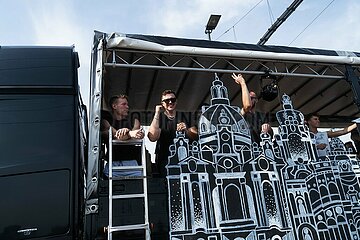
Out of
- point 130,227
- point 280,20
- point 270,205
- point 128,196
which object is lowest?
point 130,227

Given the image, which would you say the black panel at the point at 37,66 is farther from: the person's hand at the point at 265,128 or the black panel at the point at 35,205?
A: the person's hand at the point at 265,128

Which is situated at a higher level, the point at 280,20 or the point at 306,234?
the point at 280,20

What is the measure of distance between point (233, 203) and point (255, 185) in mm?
284

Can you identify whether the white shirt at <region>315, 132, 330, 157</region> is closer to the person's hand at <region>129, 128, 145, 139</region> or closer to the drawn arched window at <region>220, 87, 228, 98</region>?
the drawn arched window at <region>220, 87, 228, 98</region>

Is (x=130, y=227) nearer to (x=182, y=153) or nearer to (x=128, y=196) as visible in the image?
(x=128, y=196)

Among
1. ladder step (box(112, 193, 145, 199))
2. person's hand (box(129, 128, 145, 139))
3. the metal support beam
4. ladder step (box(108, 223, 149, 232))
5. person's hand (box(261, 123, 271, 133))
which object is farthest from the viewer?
the metal support beam

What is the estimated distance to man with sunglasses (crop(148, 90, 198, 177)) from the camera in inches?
115

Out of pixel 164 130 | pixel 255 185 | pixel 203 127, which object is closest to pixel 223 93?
pixel 203 127

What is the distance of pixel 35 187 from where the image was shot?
7.00ft

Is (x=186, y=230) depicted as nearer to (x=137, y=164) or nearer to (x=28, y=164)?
(x=137, y=164)

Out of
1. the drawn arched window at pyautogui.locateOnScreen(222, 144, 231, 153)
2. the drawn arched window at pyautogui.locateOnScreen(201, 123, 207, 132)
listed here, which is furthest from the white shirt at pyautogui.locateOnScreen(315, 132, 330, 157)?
the drawn arched window at pyautogui.locateOnScreen(201, 123, 207, 132)

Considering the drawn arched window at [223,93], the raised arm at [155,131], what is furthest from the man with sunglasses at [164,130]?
the drawn arched window at [223,93]

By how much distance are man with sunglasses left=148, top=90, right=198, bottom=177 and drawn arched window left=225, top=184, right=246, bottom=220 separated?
2.03ft

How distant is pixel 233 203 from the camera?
2.73m
